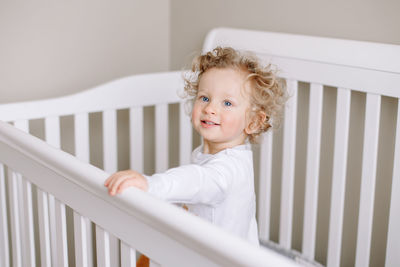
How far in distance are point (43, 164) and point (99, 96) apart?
0.53 metres

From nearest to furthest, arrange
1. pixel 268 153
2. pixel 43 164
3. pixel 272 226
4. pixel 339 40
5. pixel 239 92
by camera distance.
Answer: pixel 43 164 → pixel 239 92 → pixel 339 40 → pixel 268 153 → pixel 272 226

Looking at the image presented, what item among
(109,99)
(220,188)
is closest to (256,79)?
(220,188)

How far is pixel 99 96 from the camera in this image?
4.69 feet

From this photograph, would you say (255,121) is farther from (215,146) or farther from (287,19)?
(287,19)

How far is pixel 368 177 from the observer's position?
1.26 meters

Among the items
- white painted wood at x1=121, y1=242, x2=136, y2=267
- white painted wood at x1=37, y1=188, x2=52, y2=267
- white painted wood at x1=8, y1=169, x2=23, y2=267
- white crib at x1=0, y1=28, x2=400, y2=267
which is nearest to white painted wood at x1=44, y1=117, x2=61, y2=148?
white crib at x1=0, y1=28, x2=400, y2=267

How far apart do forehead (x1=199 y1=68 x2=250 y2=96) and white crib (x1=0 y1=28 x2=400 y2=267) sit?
33 cm

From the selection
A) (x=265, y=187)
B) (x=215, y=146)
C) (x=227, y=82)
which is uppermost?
(x=227, y=82)

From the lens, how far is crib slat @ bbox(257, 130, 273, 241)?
1.51 meters

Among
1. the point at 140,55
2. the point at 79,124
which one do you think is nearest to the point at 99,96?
the point at 79,124

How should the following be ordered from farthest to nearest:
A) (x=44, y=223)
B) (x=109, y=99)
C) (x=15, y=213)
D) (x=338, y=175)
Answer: (x=109, y=99) → (x=338, y=175) → (x=15, y=213) → (x=44, y=223)

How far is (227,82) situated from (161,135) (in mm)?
583

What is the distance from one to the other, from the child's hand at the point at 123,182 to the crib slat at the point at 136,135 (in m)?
0.74

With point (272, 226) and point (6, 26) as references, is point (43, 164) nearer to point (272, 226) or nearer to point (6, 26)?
point (6, 26)
